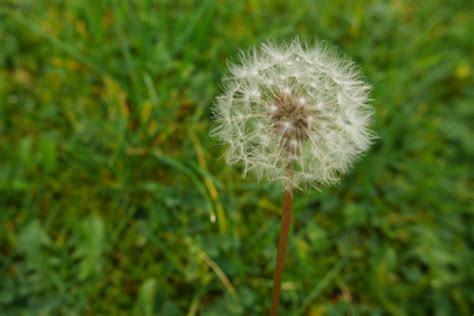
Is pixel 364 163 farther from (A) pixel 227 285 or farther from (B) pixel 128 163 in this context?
(B) pixel 128 163

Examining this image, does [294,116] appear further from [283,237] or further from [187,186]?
[187,186]

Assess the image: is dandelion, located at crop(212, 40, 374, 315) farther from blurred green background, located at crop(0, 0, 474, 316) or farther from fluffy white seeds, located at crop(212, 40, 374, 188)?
blurred green background, located at crop(0, 0, 474, 316)

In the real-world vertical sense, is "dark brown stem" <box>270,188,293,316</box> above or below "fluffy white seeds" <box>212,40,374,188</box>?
below

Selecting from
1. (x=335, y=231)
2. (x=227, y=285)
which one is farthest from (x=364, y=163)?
(x=227, y=285)

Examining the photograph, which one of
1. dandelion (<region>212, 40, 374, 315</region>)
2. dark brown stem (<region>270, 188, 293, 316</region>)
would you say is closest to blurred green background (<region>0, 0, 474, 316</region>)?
dark brown stem (<region>270, 188, 293, 316</region>)

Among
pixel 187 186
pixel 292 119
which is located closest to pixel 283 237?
pixel 292 119

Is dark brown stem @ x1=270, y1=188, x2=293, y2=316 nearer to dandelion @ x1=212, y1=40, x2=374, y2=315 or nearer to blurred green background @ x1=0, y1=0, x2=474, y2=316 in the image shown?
dandelion @ x1=212, y1=40, x2=374, y2=315

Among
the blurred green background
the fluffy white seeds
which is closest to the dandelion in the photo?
the fluffy white seeds

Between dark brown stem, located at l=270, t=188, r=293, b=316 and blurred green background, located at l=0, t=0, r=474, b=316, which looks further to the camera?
blurred green background, located at l=0, t=0, r=474, b=316
